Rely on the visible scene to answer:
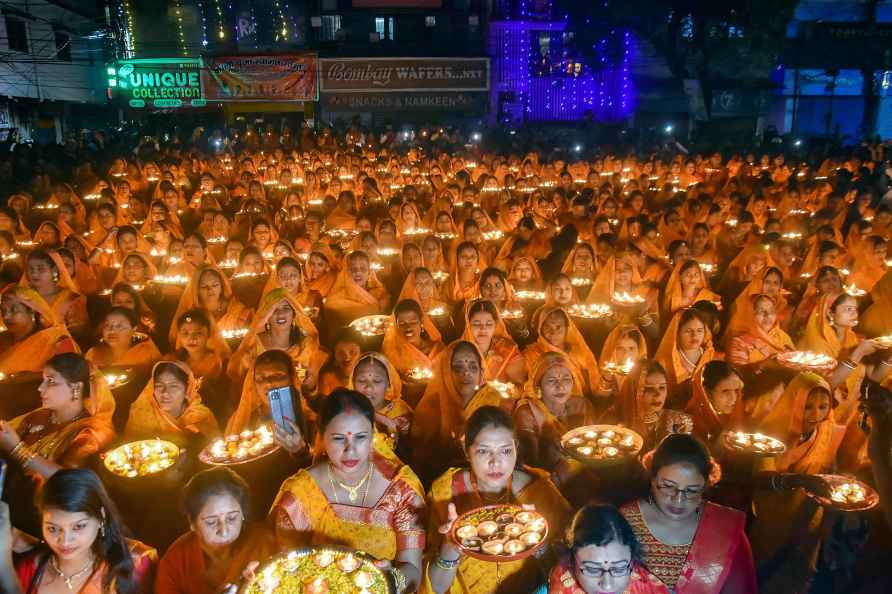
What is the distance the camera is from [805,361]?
4.96 meters

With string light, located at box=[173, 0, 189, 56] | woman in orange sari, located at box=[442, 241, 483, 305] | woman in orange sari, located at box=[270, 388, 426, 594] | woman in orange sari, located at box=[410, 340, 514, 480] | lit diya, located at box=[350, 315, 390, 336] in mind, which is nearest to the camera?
woman in orange sari, located at box=[270, 388, 426, 594]

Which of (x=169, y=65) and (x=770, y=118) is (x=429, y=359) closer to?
(x=169, y=65)

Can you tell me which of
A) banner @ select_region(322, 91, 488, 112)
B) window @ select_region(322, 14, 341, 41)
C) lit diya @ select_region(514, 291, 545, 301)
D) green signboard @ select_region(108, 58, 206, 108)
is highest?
window @ select_region(322, 14, 341, 41)

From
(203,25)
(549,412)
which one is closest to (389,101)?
(203,25)

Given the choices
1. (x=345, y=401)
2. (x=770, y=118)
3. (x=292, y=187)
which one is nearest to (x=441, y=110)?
(x=292, y=187)

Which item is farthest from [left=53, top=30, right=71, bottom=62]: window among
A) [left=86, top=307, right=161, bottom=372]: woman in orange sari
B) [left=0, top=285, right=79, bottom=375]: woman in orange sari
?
[left=86, top=307, right=161, bottom=372]: woman in orange sari

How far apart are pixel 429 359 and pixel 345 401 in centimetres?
284

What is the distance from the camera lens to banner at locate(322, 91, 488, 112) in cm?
2559

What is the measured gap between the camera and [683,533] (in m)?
2.88

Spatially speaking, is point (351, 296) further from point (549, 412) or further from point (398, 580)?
point (398, 580)

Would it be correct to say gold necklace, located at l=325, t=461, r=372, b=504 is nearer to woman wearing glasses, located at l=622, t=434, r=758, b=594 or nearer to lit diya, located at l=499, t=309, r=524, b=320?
woman wearing glasses, located at l=622, t=434, r=758, b=594

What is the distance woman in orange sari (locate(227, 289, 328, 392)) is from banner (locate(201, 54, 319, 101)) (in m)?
21.0

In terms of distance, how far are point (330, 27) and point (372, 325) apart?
26.3 meters

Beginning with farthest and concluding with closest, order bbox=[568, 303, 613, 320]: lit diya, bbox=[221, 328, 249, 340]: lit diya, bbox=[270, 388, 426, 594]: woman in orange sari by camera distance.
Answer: bbox=[568, 303, 613, 320]: lit diya < bbox=[221, 328, 249, 340]: lit diya < bbox=[270, 388, 426, 594]: woman in orange sari
